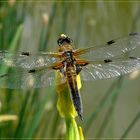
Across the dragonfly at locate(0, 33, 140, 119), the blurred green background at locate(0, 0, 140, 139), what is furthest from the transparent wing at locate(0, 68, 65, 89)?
the blurred green background at locate(0, 0, 140, 139)

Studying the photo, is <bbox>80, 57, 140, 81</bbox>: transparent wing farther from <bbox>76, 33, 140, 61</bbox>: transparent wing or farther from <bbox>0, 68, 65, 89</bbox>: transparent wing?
<bbox>0, 68, 65, 89</bbox>: transparent wing

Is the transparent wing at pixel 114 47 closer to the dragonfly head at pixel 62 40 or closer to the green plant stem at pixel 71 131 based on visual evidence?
the dragonfly head at pixel 62 40

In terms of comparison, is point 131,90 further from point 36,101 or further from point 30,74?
point 30,74

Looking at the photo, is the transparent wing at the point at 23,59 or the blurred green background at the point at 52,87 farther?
the blurred green background at the point at 52,87

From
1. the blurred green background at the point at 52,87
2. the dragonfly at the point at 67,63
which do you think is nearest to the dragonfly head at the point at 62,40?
the dragonfly at the point at 67,63

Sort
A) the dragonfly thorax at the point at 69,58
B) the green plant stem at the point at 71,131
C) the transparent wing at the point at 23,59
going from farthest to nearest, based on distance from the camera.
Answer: the transparent wing at the point at 23,59 < the dragonfly thorax at the point at 69,58 < the green plant stem at the point at 71,131

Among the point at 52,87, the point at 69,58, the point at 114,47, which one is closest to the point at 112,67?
the point at 114,47
